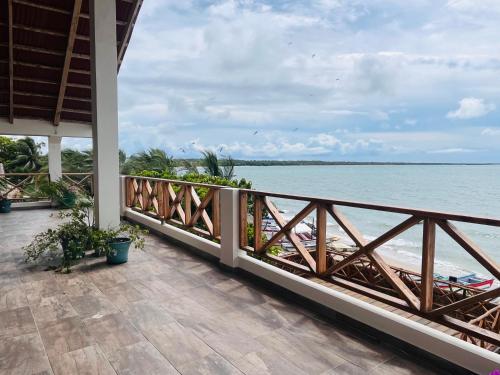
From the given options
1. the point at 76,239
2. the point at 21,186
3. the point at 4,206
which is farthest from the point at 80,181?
the point at 76,239

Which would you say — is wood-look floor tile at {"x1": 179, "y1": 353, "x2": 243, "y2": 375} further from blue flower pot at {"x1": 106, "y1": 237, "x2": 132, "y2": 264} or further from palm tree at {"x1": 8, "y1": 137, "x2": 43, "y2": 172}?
palm tree at {"x1": 8, "y1": 137, "x2": 43, "y2": 172}

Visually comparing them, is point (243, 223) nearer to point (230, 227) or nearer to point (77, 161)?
point (230, 227)

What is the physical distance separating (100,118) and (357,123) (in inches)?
2159

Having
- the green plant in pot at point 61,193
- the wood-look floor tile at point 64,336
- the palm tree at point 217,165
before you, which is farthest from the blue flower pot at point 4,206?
the wood-look floor tile at point 64,336

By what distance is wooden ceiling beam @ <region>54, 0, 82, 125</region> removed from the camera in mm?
6046

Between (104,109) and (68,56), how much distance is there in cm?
340

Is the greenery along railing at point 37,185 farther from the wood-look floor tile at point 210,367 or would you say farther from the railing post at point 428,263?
the railing post at point 428,263

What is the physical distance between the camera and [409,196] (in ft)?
120

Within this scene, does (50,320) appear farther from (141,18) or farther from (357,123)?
(357,123)

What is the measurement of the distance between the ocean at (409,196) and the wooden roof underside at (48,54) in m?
4.45

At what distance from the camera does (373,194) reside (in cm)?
3562

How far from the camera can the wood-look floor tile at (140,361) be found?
6.53 ft

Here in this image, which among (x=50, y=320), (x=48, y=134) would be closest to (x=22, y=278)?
(x=50, y=320)

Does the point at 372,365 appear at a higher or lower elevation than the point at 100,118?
lower
